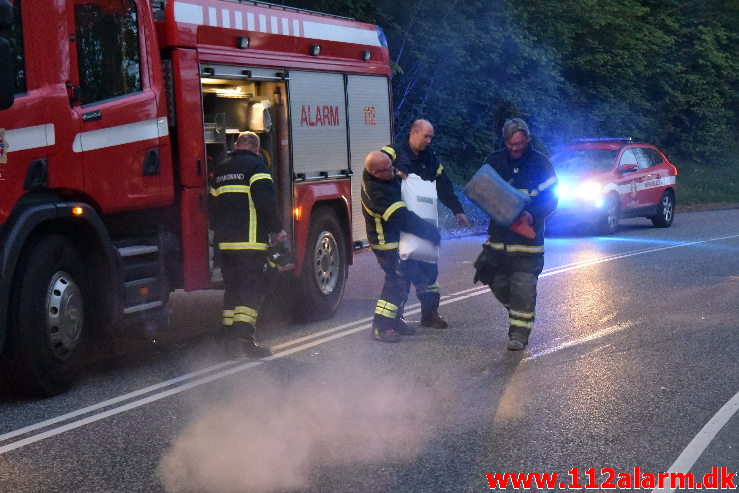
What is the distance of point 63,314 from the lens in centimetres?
721

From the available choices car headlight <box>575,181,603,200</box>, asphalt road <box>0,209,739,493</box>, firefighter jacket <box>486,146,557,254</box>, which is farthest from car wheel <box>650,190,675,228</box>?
firefighter jacket <box>486,146,557,254</box>

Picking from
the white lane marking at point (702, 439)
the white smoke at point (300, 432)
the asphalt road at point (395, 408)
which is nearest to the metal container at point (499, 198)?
the asphalt road at point (395, 408)

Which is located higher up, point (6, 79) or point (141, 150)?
point (6, 79)

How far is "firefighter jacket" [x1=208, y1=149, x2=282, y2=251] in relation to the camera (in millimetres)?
8336

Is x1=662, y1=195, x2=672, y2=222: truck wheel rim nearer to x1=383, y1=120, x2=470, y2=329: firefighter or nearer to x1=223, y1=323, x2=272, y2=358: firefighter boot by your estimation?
x1=383, y1=120, x2=470, y2=329: firefighter

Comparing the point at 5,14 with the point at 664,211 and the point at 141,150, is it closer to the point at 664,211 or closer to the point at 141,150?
the point at 141,150

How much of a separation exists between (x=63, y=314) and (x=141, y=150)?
4.50 ft

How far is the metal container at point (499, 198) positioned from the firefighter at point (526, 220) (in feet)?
0.30

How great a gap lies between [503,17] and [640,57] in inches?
409

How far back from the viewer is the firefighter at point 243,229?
27.4ft

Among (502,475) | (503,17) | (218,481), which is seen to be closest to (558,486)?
(502,475)

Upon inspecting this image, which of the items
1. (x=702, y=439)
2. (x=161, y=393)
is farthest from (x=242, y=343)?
(x=702, y=439)

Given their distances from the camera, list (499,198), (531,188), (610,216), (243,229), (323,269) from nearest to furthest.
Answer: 1. (243,229)
2. (499,198)
3. (531,188)
4. (323,269)
5. (610,216)

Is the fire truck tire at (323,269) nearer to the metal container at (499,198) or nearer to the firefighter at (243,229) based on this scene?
the firefighter at (243,229)
